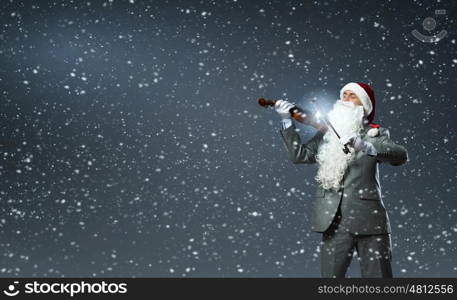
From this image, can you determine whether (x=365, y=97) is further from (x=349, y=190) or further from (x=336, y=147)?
(x=349, y=190)

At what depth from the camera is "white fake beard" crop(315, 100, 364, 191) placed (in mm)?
2508

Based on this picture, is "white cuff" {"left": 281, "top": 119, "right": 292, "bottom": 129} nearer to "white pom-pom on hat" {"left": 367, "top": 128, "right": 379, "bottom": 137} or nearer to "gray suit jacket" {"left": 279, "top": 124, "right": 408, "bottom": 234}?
"gray suit jacket" {"left": 279, "top": 124, "right": 408, "bottom": 234}

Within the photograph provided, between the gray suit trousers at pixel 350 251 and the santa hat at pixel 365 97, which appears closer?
the gray suit trousers at pixel 350 251

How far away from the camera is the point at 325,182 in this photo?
2.52 meters

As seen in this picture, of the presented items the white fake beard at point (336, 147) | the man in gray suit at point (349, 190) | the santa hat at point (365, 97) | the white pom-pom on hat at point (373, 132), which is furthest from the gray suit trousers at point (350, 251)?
the santa hat at point (365, 97)

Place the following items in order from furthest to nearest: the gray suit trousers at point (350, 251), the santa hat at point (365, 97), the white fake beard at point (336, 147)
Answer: the santa hat at point (365, 97) < the white fake beard at point (336, 147) < the gray suit trousers at point (350, 251)

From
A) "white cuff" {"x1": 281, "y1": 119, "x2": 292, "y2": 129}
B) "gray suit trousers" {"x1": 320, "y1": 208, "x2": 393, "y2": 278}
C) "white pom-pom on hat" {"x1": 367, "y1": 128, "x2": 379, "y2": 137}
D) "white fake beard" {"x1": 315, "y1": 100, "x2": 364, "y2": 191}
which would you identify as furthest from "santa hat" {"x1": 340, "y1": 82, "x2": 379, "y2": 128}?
"gray suit trousers" {"x1": 320, "y1": 208, "x2": 393, "y2": 278}

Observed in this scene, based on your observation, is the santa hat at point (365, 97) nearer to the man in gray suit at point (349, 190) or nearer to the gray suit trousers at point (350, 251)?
the man in gray suit at point (349, 190)

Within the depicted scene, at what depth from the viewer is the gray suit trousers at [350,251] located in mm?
2369

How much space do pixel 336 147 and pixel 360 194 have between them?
0.26 meters

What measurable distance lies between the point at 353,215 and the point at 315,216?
178 mm

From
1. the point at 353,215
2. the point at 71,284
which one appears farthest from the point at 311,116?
the point at 71,284

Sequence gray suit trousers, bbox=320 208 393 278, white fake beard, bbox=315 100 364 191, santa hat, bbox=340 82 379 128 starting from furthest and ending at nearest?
santa hat, bbox=340 82 379 128, white fake beard, bbox=315 100 364 191, gray suit trousers, bbox=320 208 393 278

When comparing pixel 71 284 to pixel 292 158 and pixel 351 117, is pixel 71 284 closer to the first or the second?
pixel 292 158
